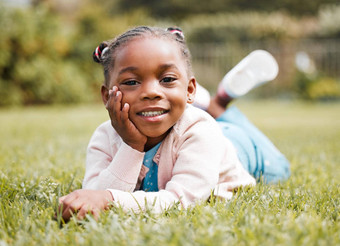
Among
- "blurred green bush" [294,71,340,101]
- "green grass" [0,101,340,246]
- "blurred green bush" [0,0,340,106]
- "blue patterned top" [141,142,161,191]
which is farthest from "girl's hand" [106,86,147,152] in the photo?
"blurred green bush" [294,71,340,101]

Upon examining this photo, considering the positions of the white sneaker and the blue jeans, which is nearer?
the blue jeans

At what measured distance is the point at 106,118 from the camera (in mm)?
7617

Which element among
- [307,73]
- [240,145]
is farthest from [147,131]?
[307,73]

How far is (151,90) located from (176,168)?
1.24 ft

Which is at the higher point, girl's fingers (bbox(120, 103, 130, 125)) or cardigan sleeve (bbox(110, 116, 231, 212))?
girl's fingers (bbox(120, 103, 130, 125))

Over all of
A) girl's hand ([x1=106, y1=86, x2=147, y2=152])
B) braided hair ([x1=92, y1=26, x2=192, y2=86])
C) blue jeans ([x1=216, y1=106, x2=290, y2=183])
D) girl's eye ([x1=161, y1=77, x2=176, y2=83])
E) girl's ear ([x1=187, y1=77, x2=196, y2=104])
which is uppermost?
braided hair ([x1=92, y1=26, x2=192, y2=86])

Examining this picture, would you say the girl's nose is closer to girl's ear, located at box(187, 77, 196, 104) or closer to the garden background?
girl's ear, located at box(187, 77, 196, 104)

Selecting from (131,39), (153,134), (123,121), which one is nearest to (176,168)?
(153,134)

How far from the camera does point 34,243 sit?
4.27 feet

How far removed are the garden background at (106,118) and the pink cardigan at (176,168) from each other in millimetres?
83

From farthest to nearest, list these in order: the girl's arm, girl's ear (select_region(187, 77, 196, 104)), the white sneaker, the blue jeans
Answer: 1. the white sneaker
2. the blue jeans
3. girl's ear (select_region(187, 77, 196, 104))
4. the girl's arm

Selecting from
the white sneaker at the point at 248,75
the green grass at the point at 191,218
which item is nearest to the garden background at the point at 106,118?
the green grass at the point at 191,218

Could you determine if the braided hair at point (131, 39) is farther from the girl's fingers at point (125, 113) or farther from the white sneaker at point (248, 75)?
the white sneaker at point (248, 75)

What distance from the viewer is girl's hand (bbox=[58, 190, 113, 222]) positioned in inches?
59.7
